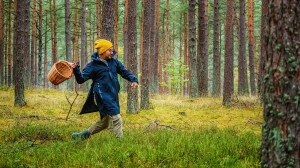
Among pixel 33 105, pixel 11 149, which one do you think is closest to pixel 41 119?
pixel 33 105

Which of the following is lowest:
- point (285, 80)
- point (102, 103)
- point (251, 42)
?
point (102, 103)

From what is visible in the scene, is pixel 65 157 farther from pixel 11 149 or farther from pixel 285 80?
pixel 285 80

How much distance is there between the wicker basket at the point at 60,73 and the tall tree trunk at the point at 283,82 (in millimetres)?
3939

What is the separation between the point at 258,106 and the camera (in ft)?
45.7

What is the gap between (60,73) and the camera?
6758 mm

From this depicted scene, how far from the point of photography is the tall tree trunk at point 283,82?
3.84 metres

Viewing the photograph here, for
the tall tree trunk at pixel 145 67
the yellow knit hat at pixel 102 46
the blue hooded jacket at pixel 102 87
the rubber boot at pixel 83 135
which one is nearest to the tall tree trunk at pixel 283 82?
the blue hooded jacket at pixel 102 87

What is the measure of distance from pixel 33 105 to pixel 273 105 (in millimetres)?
11577

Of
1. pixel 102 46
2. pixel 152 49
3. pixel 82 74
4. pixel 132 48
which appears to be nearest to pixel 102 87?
pixel 82 74

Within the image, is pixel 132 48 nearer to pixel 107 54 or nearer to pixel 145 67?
pixel 145 67

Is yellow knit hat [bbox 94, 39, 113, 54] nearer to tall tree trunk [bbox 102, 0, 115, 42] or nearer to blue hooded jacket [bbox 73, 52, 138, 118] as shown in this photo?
blue hooded jacket [bbox 73, 52, 138, 118]

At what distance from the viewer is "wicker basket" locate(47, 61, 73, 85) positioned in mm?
6688

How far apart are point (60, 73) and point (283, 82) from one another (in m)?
4.28

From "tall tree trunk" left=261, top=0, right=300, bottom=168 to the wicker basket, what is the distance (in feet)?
12.9
